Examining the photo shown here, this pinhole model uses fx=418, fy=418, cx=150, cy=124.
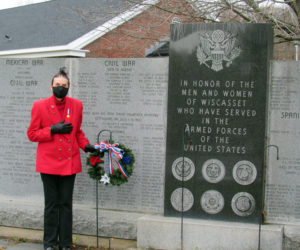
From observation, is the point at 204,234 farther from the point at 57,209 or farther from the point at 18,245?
the point at 18,245

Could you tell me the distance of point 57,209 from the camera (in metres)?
4.51

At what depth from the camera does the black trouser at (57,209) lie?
4.42 m

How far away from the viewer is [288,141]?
472 centimetres

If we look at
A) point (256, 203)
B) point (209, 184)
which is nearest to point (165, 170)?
point (209, 184)

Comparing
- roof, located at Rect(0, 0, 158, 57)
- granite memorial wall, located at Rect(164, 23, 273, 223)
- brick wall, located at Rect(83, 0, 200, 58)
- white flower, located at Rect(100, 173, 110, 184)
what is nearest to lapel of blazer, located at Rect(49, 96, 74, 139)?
white flower, located at Rect(100, 173, 110, 184)

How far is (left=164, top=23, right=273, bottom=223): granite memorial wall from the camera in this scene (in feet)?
15.2

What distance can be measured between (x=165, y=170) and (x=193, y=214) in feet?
1.96

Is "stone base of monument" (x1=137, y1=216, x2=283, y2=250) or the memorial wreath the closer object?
"stone base of monument" (x1=137, y1=216, x2=283, y2=250)

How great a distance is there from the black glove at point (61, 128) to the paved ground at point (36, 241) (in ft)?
4.87

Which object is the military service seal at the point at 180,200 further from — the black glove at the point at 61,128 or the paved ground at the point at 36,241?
the black glove at the point at 61,128

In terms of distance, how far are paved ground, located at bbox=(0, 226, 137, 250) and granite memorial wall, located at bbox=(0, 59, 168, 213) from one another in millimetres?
440

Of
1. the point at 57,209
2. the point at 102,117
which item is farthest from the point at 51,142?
the point at 102,117

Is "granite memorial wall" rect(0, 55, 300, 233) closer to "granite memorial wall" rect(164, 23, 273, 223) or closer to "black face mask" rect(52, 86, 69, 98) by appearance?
"granite memorial wall" rect(164, 23, 273, 223)

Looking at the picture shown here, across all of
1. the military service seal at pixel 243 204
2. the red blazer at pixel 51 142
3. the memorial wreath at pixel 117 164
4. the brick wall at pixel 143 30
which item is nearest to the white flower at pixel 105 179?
the memorial wreath at pixel 117 164
